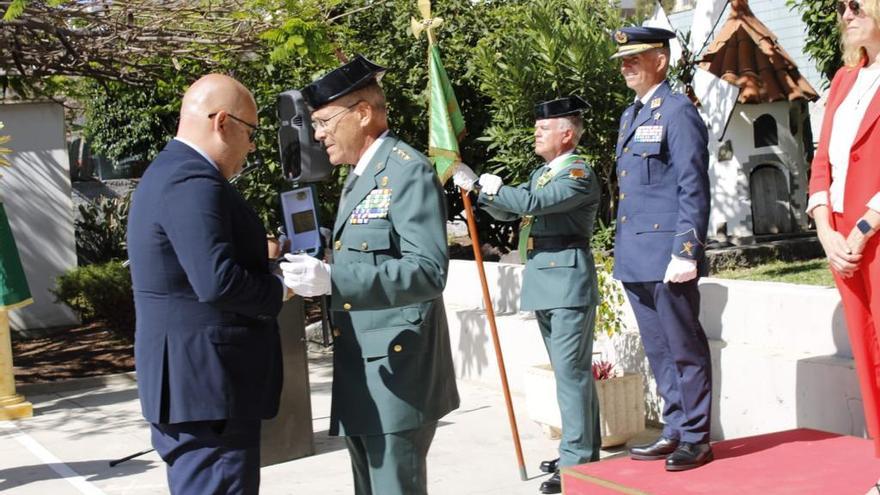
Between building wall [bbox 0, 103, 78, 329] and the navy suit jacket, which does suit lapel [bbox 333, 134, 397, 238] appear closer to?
the navy suit jacket

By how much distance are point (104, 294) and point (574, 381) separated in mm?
8449

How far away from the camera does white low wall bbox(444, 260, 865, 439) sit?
581 cm

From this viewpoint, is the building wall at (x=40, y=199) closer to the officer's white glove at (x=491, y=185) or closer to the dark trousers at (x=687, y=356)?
the officer's white glove at (x=491, y=185)

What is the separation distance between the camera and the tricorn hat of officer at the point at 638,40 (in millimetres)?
5336

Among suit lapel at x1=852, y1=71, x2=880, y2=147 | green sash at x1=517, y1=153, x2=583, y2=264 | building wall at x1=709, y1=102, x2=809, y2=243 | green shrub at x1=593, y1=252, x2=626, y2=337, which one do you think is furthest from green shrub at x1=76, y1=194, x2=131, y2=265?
suit lapel at x1=852, y1=71, x2=880, y2=147

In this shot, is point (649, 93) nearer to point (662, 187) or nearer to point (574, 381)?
point (662, 187)

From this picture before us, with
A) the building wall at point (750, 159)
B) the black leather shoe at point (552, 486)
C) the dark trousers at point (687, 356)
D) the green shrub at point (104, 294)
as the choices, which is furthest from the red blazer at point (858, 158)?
the green shrub at point (104, 294)

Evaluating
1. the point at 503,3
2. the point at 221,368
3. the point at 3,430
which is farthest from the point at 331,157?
the point at 503,3

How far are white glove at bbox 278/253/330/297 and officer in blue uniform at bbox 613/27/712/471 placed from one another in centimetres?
208

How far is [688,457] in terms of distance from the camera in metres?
5.14

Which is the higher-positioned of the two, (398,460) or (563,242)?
(563,242)

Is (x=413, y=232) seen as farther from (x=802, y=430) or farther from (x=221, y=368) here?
(x=802, y=430)

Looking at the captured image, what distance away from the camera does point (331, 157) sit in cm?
393

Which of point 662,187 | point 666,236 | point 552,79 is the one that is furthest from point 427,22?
point 552,79
